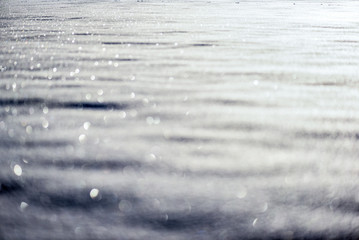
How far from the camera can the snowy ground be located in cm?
97

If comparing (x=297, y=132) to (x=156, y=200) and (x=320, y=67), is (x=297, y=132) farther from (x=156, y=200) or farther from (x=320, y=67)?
(x=320, y=67)

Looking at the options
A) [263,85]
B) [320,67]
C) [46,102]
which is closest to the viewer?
[46,102]

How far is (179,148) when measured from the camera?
4.57ft

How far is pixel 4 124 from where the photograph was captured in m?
1.60

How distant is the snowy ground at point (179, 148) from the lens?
0.97 m

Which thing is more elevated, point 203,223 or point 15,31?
point 15,31

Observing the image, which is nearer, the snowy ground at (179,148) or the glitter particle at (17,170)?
the snowy ground at (179,148)

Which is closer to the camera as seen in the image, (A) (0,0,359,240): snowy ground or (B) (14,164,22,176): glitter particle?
(A) (0,0,359,240): snowy ground

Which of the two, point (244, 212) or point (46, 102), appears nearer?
point (244, 212)

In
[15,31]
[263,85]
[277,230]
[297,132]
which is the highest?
[15,31]

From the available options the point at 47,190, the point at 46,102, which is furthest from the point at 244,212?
the point at 46,102

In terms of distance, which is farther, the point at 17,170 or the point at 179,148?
the point at 179,148

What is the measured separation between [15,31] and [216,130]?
3838mm

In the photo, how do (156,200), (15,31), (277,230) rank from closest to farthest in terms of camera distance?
(277,230), (156,200), (15,31)
